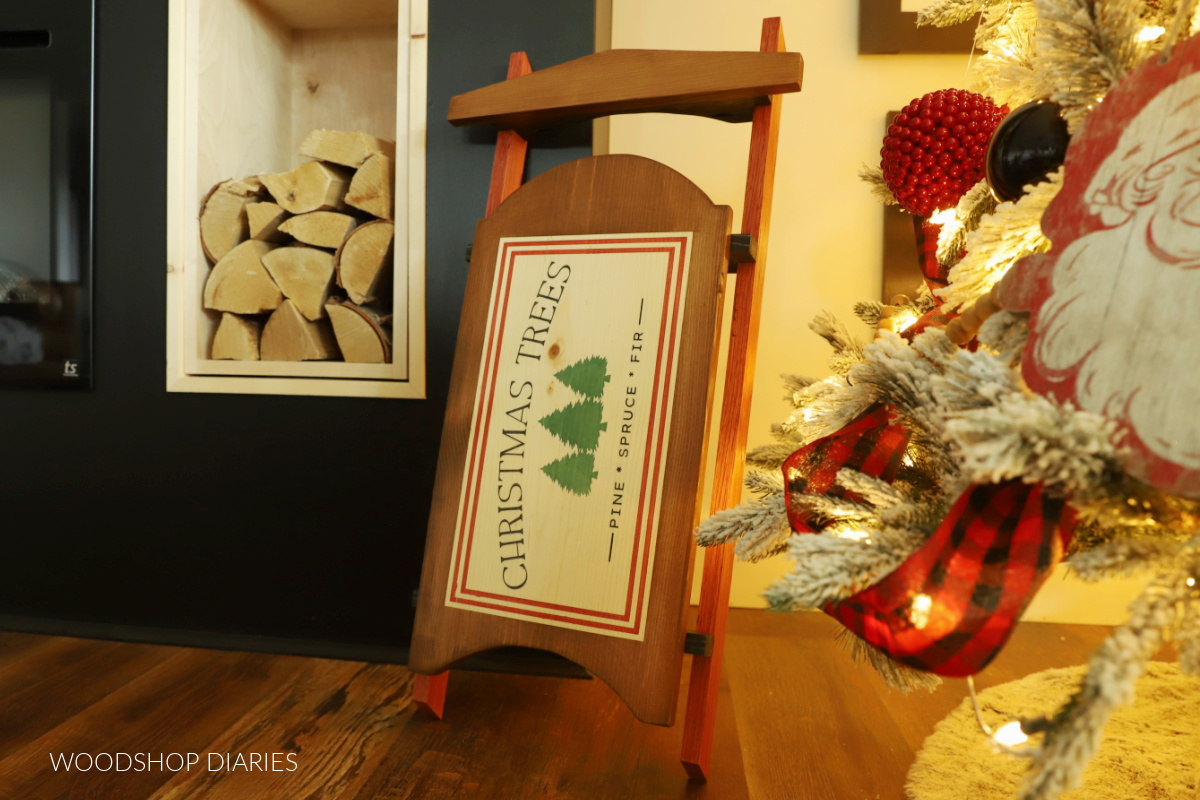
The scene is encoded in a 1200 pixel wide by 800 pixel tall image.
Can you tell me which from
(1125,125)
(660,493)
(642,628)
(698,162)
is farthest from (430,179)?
(1125,125)

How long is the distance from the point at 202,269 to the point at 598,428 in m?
0.93

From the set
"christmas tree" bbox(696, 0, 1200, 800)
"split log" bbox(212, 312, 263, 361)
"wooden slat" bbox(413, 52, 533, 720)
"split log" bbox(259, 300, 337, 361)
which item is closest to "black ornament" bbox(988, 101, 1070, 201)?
"christmas tree" bbox(696, 0, 1200, 800)

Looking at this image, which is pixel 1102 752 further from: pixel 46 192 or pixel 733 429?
pixel 46 192

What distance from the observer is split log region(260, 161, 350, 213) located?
136cm

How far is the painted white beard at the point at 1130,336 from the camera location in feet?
1.43

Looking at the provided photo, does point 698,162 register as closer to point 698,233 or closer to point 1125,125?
point 698,233

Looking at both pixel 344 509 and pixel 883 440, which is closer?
pixel 883 440

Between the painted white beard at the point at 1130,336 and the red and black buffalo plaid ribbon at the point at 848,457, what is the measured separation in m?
0.20

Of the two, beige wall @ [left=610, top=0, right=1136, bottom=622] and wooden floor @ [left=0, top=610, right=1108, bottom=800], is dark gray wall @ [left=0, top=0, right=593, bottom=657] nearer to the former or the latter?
wooden floor @ [left=0, top=610, right=1108, bottom=800]

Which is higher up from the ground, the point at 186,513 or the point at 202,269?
the point at 202,269

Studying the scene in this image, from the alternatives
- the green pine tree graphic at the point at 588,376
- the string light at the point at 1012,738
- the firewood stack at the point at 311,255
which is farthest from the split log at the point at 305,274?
the string light at the point at 1012,738

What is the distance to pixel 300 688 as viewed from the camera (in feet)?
3.93

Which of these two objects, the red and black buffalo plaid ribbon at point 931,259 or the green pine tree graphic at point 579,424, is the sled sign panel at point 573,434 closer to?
the green pine tree graphic at point 579,424

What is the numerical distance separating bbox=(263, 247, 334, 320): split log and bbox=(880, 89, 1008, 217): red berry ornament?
100 cm
